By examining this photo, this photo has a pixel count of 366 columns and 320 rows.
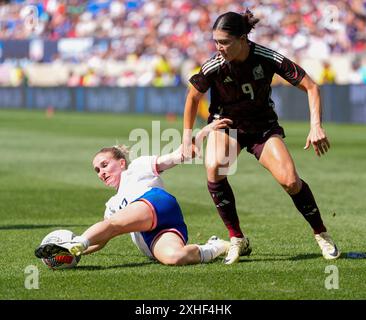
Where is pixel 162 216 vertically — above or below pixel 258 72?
below

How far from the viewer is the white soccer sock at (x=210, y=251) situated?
829cm

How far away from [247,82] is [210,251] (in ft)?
4.73

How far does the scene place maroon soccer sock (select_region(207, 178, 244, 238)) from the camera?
8.66m

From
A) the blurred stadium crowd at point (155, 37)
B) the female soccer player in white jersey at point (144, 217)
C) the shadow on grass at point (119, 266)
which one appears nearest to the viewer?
the female soccer player in white jersey at point (144, 217)

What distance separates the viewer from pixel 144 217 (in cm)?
809

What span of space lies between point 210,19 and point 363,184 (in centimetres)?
2418

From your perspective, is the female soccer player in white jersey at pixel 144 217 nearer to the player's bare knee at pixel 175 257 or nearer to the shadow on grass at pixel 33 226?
the player's bare knee at pixel 175 257

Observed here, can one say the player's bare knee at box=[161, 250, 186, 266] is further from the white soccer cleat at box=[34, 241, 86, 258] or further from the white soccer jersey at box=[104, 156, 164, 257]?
the white soccer cleat at box=[34, 241, 86, 258]

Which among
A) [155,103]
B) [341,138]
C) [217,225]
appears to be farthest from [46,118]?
[217,225]

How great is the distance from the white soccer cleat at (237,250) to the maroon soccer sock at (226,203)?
72 millimetres

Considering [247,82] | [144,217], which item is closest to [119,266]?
[144,217]

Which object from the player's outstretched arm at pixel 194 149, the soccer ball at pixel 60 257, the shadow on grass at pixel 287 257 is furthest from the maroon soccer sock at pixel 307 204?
the soccer ball at pixel 60 257

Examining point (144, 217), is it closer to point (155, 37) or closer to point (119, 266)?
point (119, 266)

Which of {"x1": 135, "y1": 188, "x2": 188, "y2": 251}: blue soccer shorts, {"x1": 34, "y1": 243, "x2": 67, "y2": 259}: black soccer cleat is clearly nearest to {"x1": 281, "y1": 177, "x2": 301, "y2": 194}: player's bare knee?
{"x1": 135, "y1": 188, "x2": 188, "y2": 251}: blue soccer shorts
